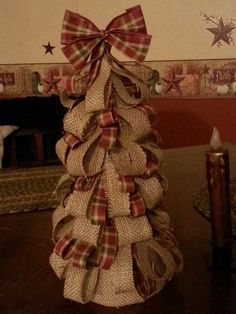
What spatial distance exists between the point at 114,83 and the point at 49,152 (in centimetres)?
152

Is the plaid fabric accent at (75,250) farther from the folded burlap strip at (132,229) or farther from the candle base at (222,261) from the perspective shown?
the candle base at (222,261)

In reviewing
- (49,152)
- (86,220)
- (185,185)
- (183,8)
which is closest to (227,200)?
(86,220)

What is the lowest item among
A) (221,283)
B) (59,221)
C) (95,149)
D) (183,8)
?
(221,283)

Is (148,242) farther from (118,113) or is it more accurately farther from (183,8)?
(183,8)

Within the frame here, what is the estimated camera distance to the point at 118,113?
1.79 ft

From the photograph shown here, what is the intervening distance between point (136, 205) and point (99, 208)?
5 centimetres

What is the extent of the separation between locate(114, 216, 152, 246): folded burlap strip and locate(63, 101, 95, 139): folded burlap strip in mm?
128

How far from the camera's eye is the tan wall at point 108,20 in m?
2.38

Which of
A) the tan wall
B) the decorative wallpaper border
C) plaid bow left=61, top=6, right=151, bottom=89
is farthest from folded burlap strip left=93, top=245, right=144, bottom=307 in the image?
the tan wall

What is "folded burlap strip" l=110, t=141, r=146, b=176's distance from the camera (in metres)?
0.54

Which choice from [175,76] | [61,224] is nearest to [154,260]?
[61,224]

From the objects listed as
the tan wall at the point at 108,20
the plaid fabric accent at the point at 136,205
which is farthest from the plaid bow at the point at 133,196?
the tan wall at the point at 108,20

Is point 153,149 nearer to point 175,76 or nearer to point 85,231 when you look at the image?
point 85,231

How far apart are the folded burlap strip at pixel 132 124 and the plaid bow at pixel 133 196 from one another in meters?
0.06
